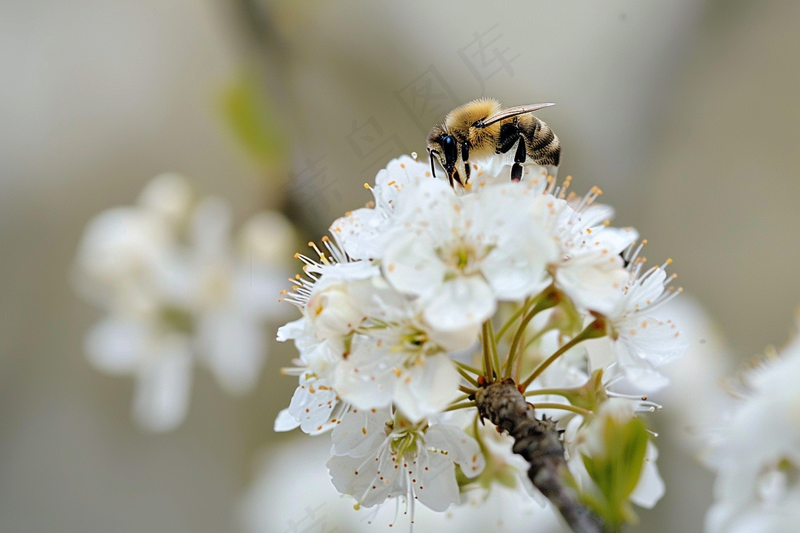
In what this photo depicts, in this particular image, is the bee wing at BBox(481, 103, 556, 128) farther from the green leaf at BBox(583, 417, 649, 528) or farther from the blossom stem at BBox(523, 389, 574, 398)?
the green leaf at BBox(583, 417, 649, 528)

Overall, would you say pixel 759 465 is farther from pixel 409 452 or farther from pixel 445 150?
pixel 445 150

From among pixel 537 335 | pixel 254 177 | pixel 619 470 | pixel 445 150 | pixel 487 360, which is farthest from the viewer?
pixel 254 177

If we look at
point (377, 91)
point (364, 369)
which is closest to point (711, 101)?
point (377, 91)

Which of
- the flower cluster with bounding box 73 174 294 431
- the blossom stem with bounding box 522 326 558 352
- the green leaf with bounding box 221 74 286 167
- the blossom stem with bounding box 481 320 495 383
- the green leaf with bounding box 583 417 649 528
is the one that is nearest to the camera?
the green leaf with bounding box 583 417 649 528

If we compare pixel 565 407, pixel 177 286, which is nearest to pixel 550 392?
pixel 565 407

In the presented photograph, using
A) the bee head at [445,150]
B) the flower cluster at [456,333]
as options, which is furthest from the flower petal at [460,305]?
the bee head at [445,150]

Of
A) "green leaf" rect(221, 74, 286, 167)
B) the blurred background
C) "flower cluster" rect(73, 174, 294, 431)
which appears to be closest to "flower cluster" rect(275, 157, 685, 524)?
"green leaf" rect(221, 74, 286, 167)
